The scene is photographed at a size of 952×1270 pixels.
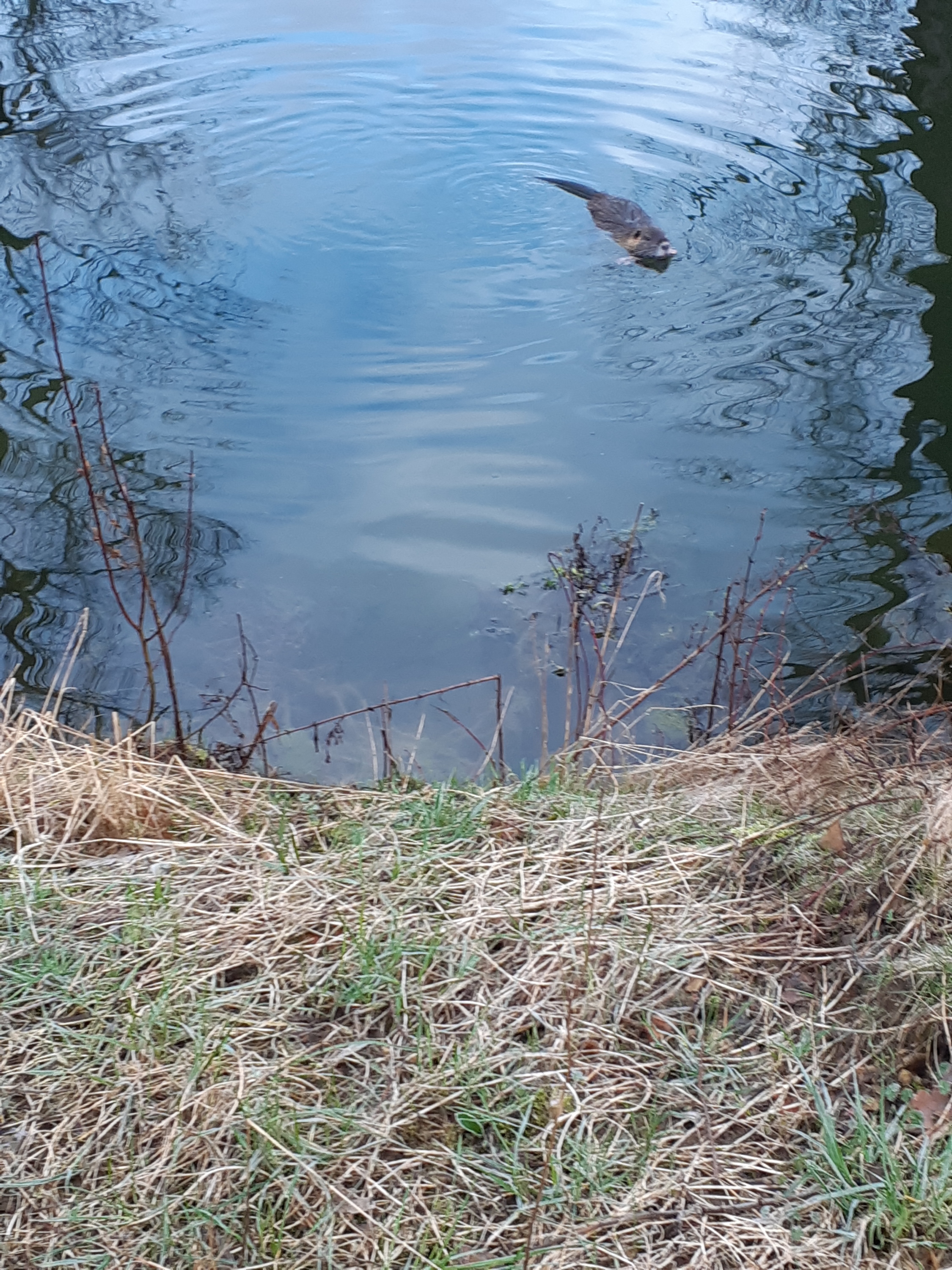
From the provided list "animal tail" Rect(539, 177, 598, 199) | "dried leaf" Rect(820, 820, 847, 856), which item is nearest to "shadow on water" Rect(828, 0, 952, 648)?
"animal tail" Rect(539, 177, 598, 199)

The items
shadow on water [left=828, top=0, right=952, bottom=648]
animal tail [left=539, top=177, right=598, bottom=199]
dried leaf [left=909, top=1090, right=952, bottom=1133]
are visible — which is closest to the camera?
dried leaf [left=909, top=1090, right=952, bottom=1133]

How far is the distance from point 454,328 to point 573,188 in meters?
2.11

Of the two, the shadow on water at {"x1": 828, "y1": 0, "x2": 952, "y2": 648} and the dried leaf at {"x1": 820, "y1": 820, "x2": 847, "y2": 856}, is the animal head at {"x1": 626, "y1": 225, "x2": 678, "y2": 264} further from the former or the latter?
the dried leaf at {"x1": 820, "y1": 820, "x2": 847, "y2": 856}

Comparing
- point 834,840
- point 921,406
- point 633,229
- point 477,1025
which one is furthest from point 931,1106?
point 633,229

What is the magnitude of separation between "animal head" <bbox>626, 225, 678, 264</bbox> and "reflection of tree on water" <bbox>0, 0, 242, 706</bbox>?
2.53 meters

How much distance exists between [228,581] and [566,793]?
240 cm

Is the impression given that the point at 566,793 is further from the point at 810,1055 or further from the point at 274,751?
the point at 274,751

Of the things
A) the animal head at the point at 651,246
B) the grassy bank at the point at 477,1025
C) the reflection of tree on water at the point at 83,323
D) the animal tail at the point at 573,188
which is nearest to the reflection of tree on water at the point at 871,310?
the animal head at the point at 651,246

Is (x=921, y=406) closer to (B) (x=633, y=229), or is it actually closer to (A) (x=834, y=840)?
(B) (x=633, y=229)

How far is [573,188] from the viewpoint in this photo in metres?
7.98

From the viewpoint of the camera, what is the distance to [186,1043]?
7.27 ft

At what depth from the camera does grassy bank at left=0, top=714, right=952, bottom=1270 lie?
6.26 ft

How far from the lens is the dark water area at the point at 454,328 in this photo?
484 centimetres

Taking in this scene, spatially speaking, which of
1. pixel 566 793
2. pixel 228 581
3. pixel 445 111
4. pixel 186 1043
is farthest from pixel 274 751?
pixel 445 111
